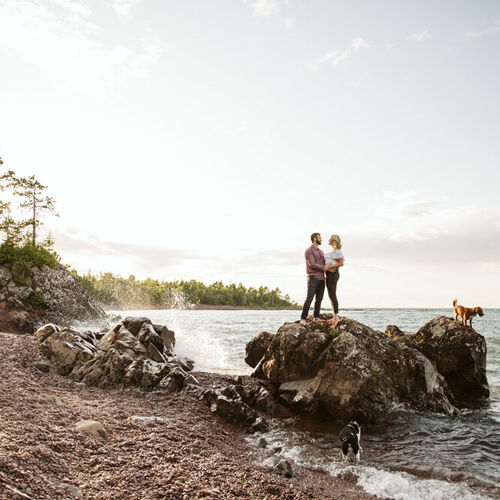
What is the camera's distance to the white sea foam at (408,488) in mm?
5855

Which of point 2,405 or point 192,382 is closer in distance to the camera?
point 2,405

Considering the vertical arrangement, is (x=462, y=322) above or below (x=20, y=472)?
above

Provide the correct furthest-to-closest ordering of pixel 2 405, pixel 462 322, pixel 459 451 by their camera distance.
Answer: pixel 462 322
pixel 459 451
pixel 2 405

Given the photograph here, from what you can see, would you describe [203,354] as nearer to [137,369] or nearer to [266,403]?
[137,369]

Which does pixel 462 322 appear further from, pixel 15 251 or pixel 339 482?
pixel 15 251

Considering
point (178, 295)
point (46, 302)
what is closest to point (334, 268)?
point (46, 302)

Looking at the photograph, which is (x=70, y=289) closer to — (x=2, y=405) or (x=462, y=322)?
(x=2, y=405)

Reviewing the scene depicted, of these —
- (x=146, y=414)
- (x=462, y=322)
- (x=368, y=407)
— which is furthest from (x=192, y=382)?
(x=462, y=322)

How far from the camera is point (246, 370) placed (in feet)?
50.8

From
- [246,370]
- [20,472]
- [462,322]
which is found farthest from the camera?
[246,370]

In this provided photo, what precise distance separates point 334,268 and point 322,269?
383mm

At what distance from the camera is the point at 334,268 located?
37.3 ft

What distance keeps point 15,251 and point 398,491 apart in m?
26.1

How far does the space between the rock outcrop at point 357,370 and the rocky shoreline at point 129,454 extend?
9.11 ft
